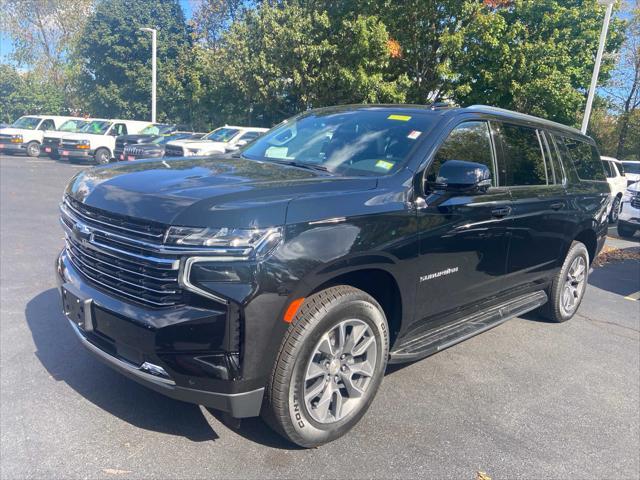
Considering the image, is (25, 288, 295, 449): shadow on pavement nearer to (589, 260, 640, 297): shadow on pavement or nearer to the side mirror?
the side mirror

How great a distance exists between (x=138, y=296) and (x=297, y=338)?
0.82m

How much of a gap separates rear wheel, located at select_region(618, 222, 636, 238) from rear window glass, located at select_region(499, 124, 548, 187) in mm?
8687

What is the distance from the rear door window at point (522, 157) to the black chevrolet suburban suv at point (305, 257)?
23 millimetres

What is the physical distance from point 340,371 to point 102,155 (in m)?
21.9

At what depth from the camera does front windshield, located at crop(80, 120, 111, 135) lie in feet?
74.7

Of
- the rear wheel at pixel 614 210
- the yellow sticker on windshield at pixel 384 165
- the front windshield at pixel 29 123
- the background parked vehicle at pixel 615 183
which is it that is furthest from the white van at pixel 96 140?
the yellow sticker on windshield at pixel 384 165

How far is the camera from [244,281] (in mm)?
2402

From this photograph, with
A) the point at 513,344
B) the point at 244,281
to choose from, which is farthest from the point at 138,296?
the point at 513,344

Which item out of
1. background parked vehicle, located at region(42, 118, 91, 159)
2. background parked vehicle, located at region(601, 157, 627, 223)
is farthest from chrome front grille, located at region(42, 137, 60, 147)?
background parked vehicle, located at region(601, 157, 627, 223)

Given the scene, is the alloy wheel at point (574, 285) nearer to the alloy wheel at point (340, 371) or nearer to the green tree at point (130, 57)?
the alloy wheel at point (340, 371)

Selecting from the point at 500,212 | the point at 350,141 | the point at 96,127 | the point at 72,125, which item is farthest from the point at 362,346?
the point at 72,125

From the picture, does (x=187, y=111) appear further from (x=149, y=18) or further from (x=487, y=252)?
(x=487, y=252)

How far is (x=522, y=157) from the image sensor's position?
4406 millimetres

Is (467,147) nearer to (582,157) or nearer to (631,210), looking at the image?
(582,157)
